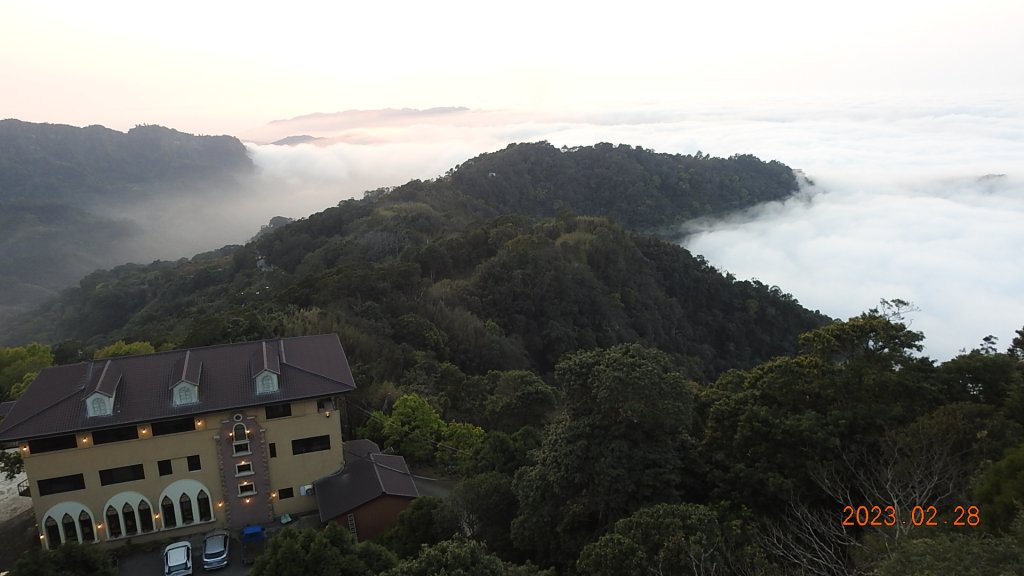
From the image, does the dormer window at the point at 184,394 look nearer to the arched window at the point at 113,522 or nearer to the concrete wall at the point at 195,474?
the concrete wall at the point at 195,474

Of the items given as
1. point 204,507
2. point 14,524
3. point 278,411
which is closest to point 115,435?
point 204,507

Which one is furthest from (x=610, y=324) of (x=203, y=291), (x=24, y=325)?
(x=24, y=325)

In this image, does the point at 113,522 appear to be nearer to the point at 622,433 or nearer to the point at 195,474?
the point at 195,474

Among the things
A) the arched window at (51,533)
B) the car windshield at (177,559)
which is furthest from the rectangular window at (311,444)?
the arched window at (51,533)

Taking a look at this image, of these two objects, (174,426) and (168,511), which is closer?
(174,426)

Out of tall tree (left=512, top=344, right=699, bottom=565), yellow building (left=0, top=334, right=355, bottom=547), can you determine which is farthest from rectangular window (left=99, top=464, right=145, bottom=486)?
tall tree (left=512, top=344, right=699, bottom=565)

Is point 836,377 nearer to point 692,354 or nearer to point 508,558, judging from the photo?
point 508,558

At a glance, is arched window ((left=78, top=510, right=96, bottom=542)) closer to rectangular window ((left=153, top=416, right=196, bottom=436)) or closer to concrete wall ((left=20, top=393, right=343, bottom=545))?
concrete wall ((left=20, top=393, right=343, bottom=545))
